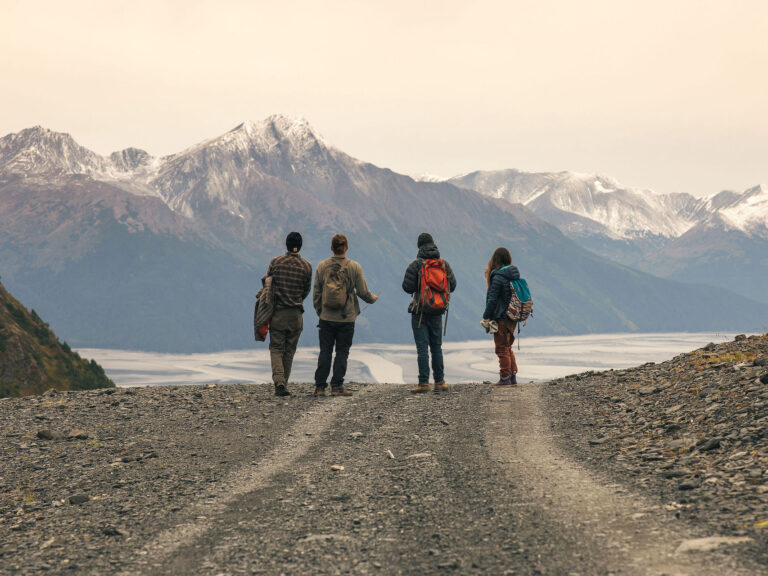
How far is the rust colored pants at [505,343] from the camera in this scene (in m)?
18.4

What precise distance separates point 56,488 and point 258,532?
370 centimetres

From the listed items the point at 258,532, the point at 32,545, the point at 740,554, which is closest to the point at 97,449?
the point at 32,545

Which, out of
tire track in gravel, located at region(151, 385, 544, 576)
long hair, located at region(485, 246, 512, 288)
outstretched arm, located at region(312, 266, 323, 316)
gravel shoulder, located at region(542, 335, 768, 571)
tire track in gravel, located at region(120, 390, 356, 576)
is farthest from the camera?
long hair, located at region(485, 246, 512, 288)

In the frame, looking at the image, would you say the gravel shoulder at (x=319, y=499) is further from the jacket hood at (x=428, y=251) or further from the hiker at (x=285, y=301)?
the jacket hood at (x=428, y=251)

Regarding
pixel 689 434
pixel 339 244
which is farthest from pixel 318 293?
pixel 689 434

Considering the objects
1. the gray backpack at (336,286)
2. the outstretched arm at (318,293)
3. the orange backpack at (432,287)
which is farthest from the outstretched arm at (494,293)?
the outstretched arm at (318,293)

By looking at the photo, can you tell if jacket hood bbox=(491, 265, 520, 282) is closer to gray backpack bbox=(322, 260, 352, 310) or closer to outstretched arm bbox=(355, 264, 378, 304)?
outstretched arm bbox=(355, 264, 378, 304)

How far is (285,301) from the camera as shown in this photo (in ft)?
55.6

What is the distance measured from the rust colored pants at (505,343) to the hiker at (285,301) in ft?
15.7

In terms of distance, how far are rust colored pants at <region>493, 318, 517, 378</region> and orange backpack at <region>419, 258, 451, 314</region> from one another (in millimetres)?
1875

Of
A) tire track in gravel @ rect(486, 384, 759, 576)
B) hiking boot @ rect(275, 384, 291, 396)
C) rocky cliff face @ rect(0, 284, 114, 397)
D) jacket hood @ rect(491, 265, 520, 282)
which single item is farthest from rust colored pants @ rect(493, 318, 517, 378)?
rocky cliff face @ rect(0, 284, 114, 397)

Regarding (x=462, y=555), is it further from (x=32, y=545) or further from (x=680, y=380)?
(x=680, y=380)

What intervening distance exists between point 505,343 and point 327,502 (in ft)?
37.3

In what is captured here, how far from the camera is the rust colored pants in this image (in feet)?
60.5
